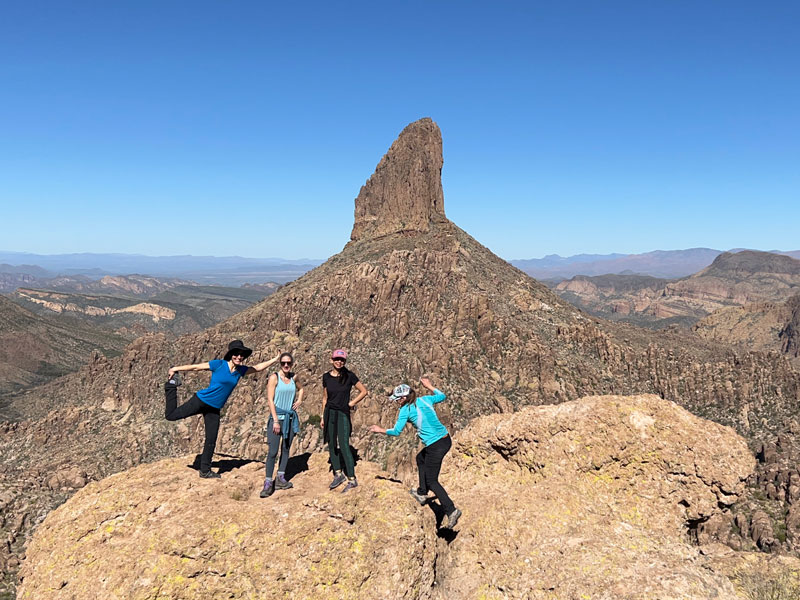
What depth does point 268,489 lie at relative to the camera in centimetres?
1140

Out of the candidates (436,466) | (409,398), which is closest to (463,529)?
(436,466)

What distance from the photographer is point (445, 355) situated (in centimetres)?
8319

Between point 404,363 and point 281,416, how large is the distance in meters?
72.3

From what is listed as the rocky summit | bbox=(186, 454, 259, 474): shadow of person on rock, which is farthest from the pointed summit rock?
the rocky summit

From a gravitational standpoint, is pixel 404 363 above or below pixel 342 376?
below

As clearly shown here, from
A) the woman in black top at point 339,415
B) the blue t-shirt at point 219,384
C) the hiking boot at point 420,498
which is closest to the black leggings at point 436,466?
the hiking boot at point 420,498

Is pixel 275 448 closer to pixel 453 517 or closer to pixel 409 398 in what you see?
pixel 409 398

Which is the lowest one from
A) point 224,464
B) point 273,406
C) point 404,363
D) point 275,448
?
point 404,363

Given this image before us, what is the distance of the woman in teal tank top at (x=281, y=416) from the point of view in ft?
38.3

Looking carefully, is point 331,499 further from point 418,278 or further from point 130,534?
point 418,278

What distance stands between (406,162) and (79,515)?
394ft

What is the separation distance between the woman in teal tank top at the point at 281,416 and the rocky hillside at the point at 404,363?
58161mm

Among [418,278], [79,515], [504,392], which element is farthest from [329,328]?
[79,515]

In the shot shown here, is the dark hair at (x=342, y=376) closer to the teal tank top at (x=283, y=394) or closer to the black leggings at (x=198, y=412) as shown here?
the teal tank top at (x=283, y=394)
